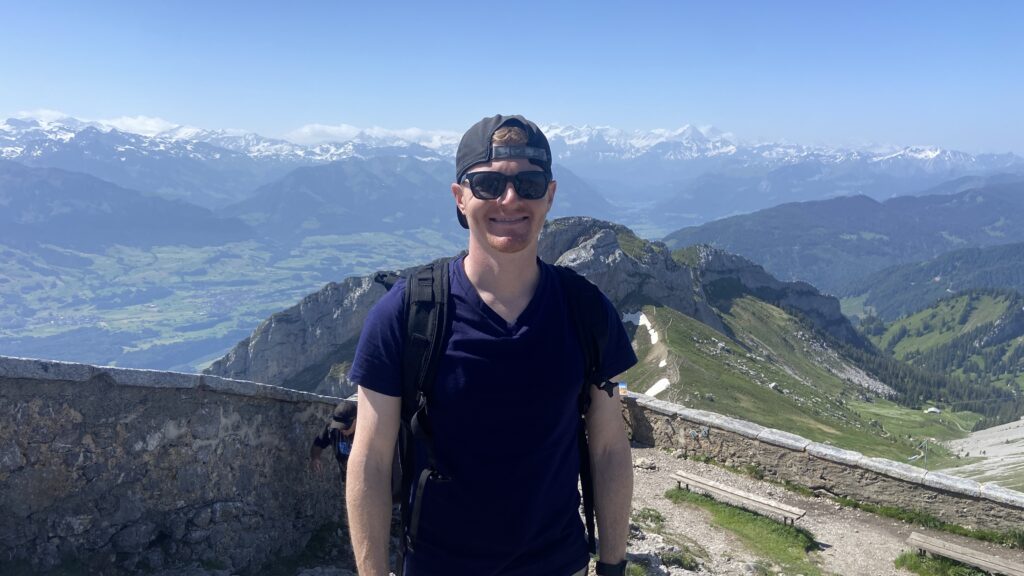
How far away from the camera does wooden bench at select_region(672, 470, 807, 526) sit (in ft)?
42.4

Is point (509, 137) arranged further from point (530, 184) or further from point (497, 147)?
point (530, 184)

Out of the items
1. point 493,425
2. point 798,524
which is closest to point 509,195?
point 493,425

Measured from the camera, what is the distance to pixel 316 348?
357 feet

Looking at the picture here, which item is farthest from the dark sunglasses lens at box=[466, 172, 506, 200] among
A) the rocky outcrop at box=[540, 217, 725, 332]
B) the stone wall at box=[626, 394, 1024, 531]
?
the rocky outcrop at box=[540, 217, 725, 332]

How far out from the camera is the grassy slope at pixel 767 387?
236 feet

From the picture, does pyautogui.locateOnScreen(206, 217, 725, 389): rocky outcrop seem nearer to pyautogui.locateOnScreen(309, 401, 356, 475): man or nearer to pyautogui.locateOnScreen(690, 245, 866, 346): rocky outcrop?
pyautogui.locateOnScreen(690, 245, 866, 346): rocky outcrop

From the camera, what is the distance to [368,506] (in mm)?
3779

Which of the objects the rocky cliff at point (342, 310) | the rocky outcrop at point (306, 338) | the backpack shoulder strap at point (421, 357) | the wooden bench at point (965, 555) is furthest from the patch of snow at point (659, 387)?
the backpack shoulder strap at point (421, 357)

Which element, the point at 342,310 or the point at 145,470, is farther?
the point at 342,310

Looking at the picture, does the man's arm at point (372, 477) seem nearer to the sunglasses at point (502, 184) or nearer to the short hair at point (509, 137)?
the sunglasses at point (502, 184)

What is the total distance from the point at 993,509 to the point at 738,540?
481 centimetres

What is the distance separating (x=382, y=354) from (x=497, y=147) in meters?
1.42

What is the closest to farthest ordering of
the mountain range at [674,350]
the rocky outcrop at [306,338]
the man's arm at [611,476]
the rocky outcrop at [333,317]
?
the man's arm at [611,476] < the mountain range at [674,350] < the rocky outcrop at [333,317] < the rocky outcrop at [306,338]

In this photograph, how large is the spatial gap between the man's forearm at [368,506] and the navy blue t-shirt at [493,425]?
0.81 ft
